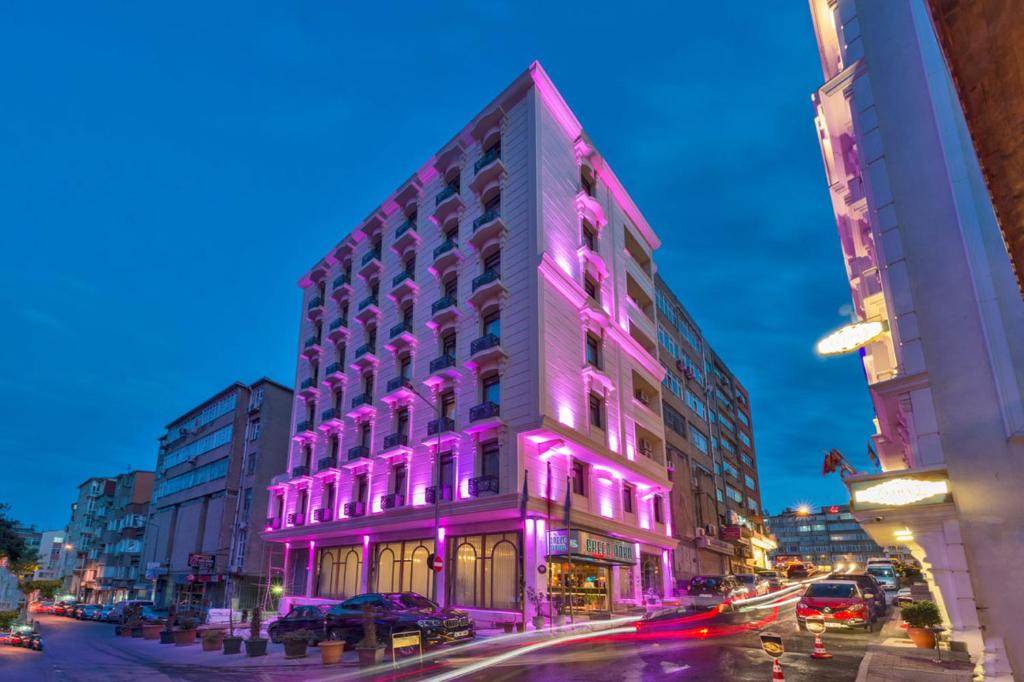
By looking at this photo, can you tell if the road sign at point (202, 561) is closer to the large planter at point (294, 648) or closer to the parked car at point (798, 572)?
the large planter at point (294, 648)

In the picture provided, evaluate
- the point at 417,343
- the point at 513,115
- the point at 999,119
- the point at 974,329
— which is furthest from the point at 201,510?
the point at 999,119

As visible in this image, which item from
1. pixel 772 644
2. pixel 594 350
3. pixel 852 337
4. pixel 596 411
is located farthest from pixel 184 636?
pixel 852 337

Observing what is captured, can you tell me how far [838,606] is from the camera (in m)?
19.3

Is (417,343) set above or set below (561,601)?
above

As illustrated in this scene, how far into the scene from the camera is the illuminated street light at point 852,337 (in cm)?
1614

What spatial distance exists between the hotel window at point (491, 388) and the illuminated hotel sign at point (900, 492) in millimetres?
22264

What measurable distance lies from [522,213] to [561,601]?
21.9 m

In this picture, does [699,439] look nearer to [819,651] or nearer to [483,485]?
[483,485]

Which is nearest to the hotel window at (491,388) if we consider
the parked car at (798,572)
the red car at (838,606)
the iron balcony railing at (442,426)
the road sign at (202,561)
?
the iron balcony railing at (442,426)

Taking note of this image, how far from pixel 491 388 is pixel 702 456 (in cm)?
3424

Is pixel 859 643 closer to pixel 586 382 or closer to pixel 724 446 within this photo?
pixel 586 382

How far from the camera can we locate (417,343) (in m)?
41.1

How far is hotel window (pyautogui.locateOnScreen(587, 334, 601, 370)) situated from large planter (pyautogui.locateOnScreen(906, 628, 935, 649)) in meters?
24.6

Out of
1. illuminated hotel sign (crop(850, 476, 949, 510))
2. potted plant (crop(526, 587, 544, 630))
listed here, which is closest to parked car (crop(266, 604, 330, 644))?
potted plant (crop(526, 587, 544, 630))
